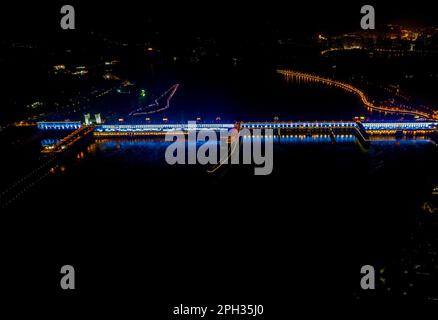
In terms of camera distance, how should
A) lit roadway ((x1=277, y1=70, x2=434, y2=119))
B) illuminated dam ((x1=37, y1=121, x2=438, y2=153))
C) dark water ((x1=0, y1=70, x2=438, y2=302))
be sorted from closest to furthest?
dark water ((x1=0, y1=70, x2=438, y2=302)), illuminated dam ((x1=37, y1=121, x2=438, y2=153)), lit roadway ((x1=277, y1=70, x2=434, y2=119))

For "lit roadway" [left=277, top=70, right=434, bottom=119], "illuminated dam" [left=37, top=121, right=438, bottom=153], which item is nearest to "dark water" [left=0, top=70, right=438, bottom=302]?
"illuminated dam" [left=37, top=121, right=438, bottom=153]

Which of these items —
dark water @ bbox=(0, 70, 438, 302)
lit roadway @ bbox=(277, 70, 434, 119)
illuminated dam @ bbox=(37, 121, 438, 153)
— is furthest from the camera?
lit roadway @ bbox=(277, 70, 434, 119)

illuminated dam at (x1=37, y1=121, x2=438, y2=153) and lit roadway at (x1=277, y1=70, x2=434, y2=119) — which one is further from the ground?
lit roadway at (x1=277, y1=70, x2=434, y2=119)

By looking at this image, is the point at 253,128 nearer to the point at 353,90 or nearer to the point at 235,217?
the point at 235,217

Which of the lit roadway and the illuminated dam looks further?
the lit roadway

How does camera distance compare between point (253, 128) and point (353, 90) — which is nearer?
point (253, 128)

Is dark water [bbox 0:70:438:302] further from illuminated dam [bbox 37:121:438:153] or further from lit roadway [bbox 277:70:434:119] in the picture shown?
lit roadway [bbox 277:70:434:119]

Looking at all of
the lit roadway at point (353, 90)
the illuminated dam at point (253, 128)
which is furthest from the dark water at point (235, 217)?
the lit roadway at point (353, 90)

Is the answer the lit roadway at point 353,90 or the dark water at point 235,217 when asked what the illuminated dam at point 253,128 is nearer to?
the dark water at point 235,217

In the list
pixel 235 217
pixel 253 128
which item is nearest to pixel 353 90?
pixel 253 128

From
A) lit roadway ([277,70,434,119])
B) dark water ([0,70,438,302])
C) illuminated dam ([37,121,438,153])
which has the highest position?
lit roadway ([277,70,434,119])
